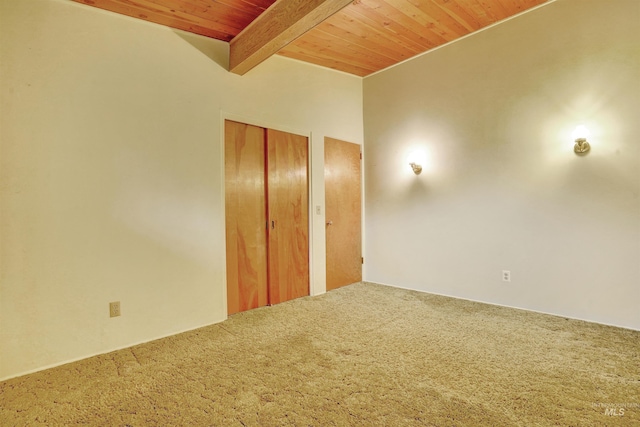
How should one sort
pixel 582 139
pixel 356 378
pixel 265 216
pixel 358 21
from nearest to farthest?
pixel 356 378 → pixel 582 139 → pixel 358 21 → pixel 265 216

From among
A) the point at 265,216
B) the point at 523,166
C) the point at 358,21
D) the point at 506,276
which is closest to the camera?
the point at 358,21

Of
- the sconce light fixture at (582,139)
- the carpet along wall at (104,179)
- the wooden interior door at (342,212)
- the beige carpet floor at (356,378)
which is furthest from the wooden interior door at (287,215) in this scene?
the sconce light fixture at (582,139)

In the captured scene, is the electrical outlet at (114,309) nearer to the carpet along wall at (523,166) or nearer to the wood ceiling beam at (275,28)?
the wood ceiling beam at (275,28)

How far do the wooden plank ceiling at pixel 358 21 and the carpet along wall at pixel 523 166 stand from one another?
0.28m

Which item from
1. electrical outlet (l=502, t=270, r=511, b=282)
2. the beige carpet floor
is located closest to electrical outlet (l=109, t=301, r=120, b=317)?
the beige carpet floor

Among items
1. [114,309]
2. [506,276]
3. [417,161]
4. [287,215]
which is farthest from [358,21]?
[114,309]

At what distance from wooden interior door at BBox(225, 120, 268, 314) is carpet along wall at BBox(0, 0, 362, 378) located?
0.15 m

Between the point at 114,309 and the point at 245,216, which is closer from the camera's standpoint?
the point at 114,309

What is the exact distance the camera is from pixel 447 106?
145 inches

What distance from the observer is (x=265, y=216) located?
3.49m

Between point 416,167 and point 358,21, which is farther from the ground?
point 358,21

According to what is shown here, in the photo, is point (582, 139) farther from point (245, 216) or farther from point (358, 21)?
point (245, 216)

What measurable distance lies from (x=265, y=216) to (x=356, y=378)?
1978mm

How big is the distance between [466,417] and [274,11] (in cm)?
303
